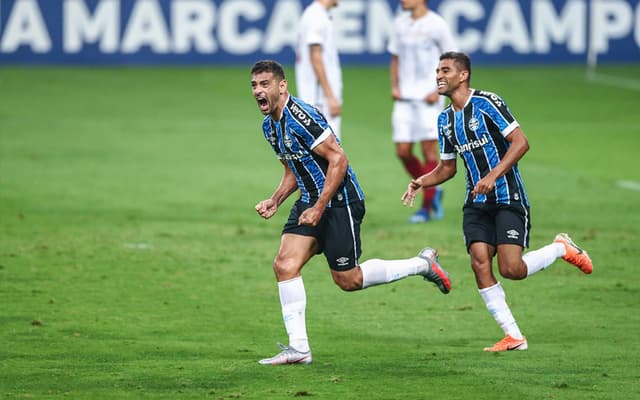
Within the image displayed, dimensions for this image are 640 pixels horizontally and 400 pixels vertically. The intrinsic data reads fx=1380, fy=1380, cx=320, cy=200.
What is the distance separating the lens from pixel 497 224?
9.72 m

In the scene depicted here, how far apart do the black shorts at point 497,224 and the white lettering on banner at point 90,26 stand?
23.3 metres

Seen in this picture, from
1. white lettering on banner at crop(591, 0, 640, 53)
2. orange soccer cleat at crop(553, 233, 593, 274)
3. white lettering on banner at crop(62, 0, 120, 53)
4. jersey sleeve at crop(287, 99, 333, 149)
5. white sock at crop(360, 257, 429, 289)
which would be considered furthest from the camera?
white lettering on banner at crop(591, 0, 640, 53)

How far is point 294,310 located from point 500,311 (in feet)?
4.96

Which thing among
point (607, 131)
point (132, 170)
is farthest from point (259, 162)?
point (607, 131)

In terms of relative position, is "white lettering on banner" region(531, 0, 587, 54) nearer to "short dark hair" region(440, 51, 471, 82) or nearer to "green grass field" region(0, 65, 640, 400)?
"green grass field" region(0, 65, 640, 400)

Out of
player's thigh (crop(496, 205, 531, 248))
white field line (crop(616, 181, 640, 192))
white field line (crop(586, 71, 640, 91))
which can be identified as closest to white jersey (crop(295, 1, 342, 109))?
white field line (crop(616, 181, 640, 192))

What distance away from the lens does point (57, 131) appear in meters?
23.4

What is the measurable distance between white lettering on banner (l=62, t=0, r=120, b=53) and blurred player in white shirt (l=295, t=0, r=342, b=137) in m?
17.2

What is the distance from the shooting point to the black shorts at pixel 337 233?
9281 mm

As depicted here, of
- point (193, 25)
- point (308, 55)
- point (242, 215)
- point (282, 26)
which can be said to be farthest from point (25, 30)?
point (308, 55)

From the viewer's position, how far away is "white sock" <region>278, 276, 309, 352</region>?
900 cm

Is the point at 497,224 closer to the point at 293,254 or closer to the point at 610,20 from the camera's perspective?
the point at 293,254

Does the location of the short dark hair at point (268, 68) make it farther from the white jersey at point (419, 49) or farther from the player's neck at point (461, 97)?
the white jersey at point (419, 49)

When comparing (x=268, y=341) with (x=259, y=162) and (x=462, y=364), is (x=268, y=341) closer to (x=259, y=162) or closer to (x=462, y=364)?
(x=462, y=364)
